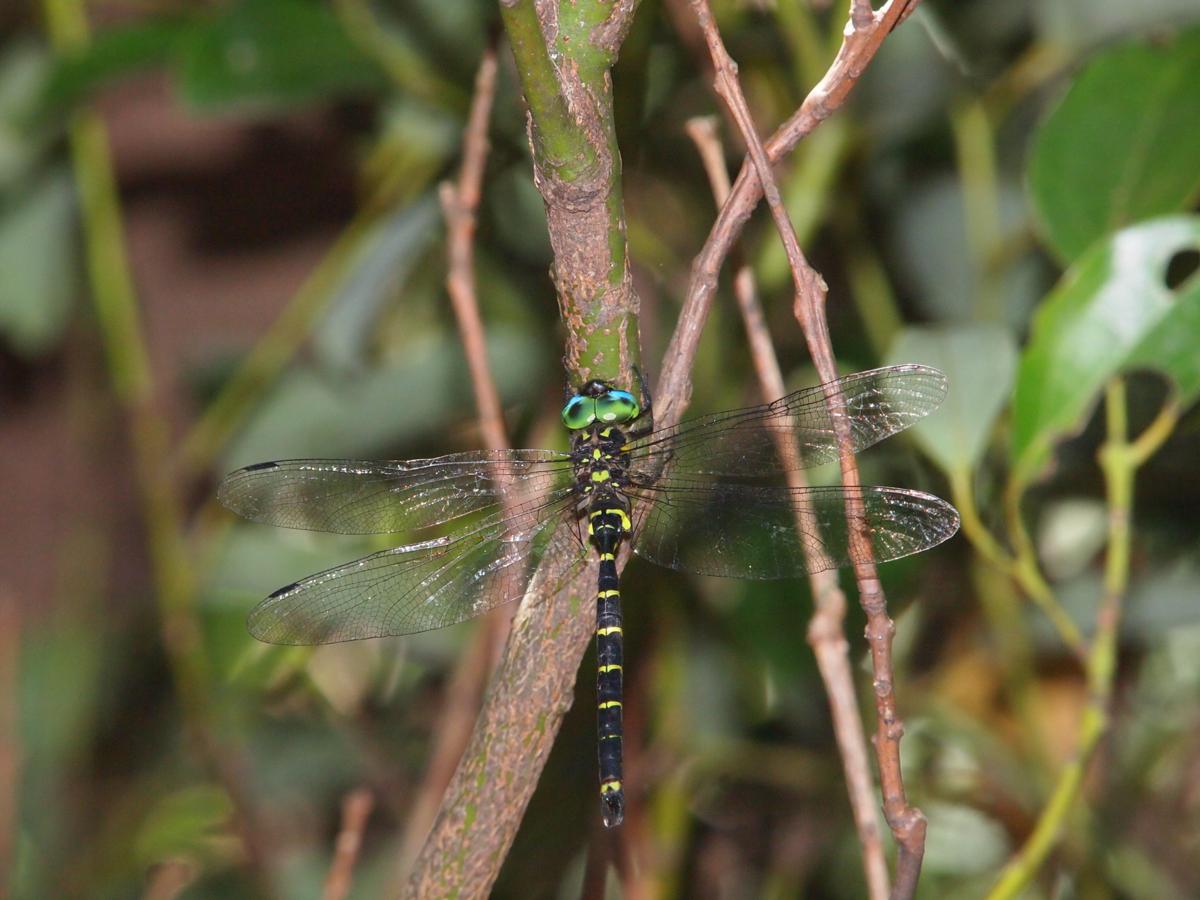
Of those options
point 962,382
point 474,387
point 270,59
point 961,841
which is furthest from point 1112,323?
point 270,59

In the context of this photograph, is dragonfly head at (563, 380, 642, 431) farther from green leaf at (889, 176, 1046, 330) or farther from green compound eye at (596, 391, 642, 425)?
green leaf at (889, 176, 1046, 330)

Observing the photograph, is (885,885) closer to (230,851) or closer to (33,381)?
(230,851)

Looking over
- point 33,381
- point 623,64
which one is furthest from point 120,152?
point 623,64

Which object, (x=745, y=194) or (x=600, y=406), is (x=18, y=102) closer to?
(x=600, y=406)

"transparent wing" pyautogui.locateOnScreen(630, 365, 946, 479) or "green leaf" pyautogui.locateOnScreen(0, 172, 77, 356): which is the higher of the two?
"green leaf" pyautogui.locateOnScreen(0, 172, 77, 356)

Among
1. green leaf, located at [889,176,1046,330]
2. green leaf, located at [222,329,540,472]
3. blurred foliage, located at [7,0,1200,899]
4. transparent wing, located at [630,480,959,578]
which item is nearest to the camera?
transparent wing, located at [630,480,959,578]

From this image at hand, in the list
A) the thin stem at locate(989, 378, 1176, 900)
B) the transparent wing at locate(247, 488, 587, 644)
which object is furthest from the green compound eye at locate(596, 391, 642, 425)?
the thin stem at locate(989, 378, 1176, 900)
